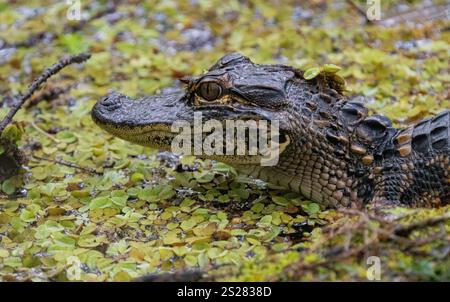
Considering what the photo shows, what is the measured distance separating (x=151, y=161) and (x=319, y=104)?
150cm

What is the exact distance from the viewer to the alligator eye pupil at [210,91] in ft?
15.1

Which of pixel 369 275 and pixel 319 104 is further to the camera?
pixel 319 104

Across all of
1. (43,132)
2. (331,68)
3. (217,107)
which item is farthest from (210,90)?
(43,132)

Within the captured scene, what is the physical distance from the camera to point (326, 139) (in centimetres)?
453

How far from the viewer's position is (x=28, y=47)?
7473 millimetres

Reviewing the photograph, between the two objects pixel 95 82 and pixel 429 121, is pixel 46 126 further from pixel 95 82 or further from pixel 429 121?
pixel 429 121

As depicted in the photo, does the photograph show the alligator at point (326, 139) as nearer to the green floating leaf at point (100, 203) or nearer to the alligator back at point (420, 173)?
the alligator back at point (420, 173)

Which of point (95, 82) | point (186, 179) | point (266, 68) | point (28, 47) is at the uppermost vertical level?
point (28, 47)

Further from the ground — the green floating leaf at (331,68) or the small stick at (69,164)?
the green floating leaf at (331,68)

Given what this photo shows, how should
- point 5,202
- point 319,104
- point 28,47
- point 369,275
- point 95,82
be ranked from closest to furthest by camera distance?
1. point 369,275
2. point 319,104
3. point 5,202
4. point 95,82
5. point 28,47

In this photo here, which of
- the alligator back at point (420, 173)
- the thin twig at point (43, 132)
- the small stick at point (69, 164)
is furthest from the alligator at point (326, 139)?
the thin twig at point (43, 132)

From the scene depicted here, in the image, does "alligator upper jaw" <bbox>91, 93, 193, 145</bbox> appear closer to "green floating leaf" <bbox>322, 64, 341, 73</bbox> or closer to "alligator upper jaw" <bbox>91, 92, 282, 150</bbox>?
"alligator upper jaw" <bbox>91, 92, 282, 150</bbox>
